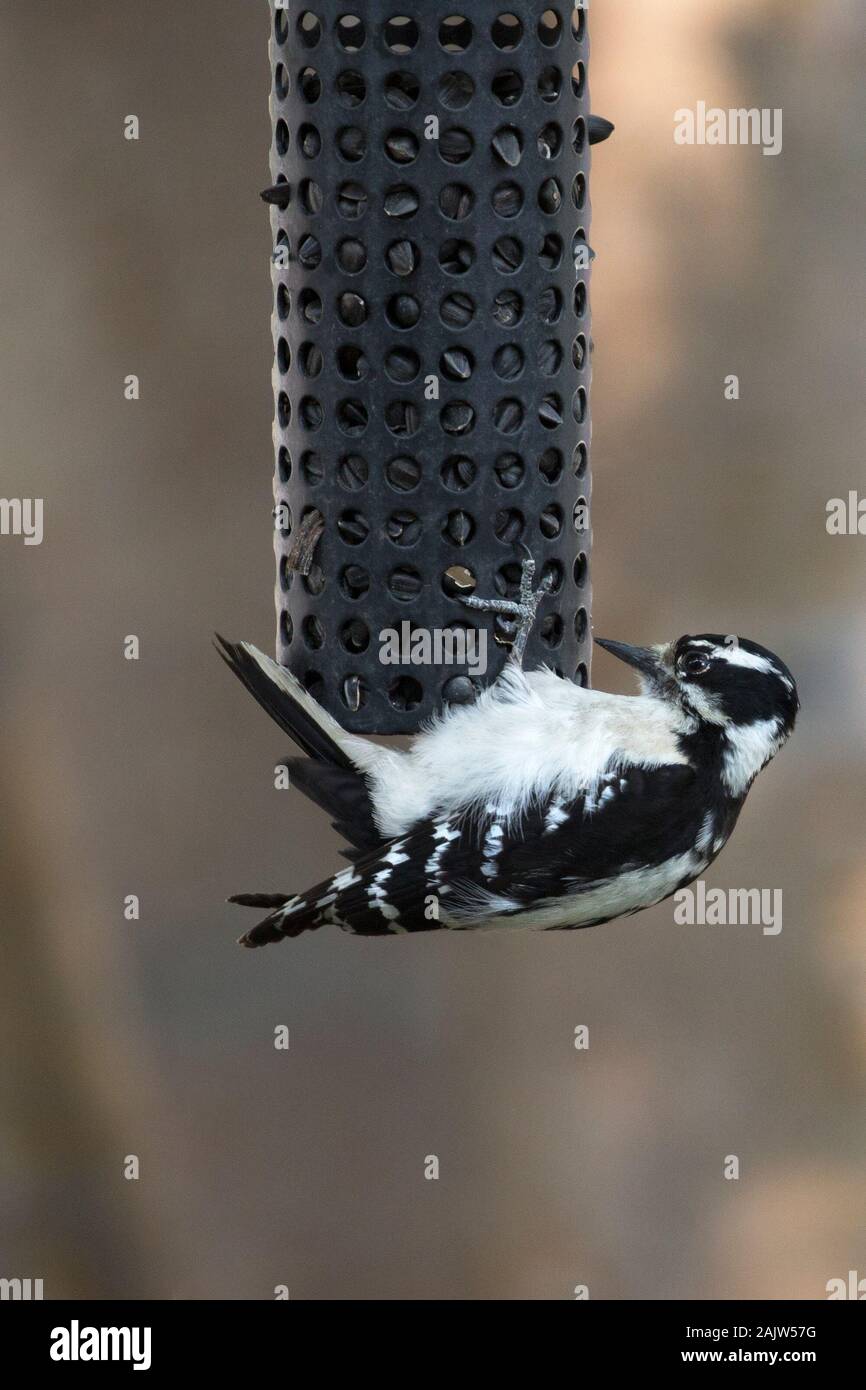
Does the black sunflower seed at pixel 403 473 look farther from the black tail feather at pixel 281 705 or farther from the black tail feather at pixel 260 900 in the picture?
the black tail feather at pixel 260 900

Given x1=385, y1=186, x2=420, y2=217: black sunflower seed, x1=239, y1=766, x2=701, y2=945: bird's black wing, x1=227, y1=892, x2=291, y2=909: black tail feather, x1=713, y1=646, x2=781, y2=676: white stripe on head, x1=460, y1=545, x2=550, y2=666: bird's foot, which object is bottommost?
x1=227, y1=892, x2=291, y2=909: black tail feather

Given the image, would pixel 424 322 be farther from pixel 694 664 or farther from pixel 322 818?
pixel 322 818

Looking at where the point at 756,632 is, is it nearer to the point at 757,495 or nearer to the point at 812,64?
the point at 757,495

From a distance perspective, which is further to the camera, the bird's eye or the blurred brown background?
the blurred brown background

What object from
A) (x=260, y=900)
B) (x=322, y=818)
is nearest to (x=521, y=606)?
(x=260, y=900)

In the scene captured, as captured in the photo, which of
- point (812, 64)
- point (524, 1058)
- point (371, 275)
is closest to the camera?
point (371, 275)

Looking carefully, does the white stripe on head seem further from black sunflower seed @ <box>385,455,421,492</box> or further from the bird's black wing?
black sunflower seed @ <box>385,455,421,492</box>

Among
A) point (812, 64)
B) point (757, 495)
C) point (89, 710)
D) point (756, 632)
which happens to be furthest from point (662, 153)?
point (89, 710)

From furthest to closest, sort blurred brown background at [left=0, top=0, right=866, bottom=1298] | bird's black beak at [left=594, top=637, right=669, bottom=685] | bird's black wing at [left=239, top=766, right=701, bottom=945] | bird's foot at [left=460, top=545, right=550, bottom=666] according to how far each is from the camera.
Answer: blurred brown background at [left=0, top=0, right=866, bottom=1298]
bird's black beak at [left=594, top=637, right=669, bottom=685]
bird's foot at [left=460, top=545, right=550, bottom=666]
bird's black wing at [left=239, top=766, right=701, bottom=945]

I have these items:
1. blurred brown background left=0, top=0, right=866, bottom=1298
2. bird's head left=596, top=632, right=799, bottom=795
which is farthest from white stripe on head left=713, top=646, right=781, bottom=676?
blurred brown background left=0, top=0, right=866, bottom=1298
